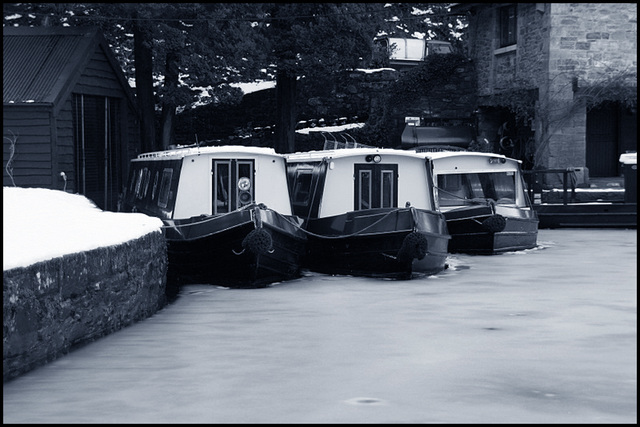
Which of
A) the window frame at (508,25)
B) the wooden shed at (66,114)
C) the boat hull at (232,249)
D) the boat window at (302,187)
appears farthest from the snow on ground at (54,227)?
the window frame at (508,25)

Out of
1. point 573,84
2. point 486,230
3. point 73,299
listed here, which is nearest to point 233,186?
point 486,230

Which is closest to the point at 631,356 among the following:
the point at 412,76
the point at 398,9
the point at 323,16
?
the point at 323,16

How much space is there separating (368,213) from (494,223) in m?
3.95

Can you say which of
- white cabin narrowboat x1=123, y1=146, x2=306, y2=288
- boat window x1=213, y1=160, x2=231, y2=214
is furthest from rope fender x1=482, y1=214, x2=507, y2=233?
boat window x1=213, y1=160, x2=231, y2=214

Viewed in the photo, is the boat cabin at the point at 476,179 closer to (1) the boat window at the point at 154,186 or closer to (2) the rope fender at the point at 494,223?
(2) the rope fender at the point at 494,223

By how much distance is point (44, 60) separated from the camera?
20156mm

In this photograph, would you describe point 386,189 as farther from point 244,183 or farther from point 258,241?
point 258,241

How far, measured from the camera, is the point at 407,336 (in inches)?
428

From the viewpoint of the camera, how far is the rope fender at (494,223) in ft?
59.7

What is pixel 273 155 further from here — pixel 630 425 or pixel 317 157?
pixel 630 425

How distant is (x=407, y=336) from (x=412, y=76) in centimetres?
1811

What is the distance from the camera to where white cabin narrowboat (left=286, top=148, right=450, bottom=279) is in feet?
48.4

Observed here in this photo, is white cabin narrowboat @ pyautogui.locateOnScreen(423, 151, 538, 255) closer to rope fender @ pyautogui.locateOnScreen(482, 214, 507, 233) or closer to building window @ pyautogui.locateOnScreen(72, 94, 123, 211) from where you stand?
rope fender @ pyautogui.locateOnScreen(482, 214, 507, 233)

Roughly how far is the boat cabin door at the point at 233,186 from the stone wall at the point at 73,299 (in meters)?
3.23
